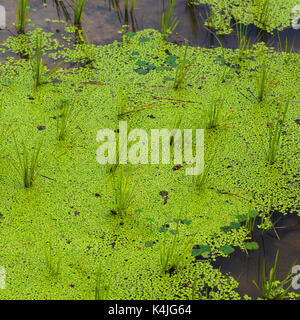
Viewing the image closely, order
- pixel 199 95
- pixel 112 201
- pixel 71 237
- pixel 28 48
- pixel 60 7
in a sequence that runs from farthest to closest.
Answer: pixel 60 7 → pixel 28 48 → pixel 199 95 → pixel 112 201 → pixel 71 237

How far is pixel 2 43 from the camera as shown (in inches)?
133

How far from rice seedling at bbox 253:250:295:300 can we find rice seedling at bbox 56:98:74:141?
118 cm

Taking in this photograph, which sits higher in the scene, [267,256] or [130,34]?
[130,34]

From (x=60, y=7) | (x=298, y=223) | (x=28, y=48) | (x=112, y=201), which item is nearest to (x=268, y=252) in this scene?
(x=298, y=223)

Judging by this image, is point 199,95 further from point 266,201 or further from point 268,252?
point 268,252

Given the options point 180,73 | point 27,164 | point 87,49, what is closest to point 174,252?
point 27,164

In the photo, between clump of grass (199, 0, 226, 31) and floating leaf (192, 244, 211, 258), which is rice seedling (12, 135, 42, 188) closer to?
floating leaf (192, 244, 211, 258)

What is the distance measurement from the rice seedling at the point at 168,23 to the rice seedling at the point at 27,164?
4.22ft

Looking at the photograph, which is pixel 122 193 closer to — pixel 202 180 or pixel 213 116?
pixel 202 180

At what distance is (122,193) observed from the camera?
2.35m

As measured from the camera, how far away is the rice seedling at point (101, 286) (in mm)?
1959

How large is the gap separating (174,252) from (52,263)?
50 centimetres

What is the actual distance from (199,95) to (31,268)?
4.74ft

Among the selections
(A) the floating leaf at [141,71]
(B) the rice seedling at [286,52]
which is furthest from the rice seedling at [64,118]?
(B) the rice seedling at [286,52]
